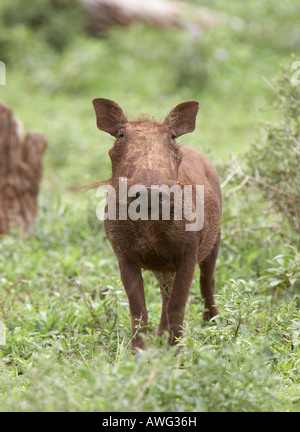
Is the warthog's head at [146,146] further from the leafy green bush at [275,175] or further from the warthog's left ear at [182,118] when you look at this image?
the leafy green bush at [275,175]

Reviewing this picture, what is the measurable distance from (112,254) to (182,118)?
2525mm

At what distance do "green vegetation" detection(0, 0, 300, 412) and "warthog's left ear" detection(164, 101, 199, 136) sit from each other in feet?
3.18

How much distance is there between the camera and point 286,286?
522 centimetres

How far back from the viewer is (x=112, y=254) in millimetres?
6461

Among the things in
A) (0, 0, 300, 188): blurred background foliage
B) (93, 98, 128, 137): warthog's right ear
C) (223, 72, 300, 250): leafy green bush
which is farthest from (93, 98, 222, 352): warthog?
(0, 0, 300, 188): blurred background foliage

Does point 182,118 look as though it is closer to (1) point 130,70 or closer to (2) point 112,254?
(2) point 112,254

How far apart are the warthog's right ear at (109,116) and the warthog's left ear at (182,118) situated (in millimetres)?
273

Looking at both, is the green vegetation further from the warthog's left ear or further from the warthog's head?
the warthog's left ear

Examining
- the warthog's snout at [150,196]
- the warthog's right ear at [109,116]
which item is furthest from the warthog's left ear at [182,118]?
the warthog's snout at [150,196]

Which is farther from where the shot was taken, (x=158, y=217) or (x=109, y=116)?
(x=109, y=116)

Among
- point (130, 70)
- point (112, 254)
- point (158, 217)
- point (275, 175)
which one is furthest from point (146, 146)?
point (130, 70)

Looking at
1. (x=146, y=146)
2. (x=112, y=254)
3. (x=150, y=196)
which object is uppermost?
(x=146, y=146)

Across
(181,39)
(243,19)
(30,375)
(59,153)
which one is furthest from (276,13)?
(30,375)
